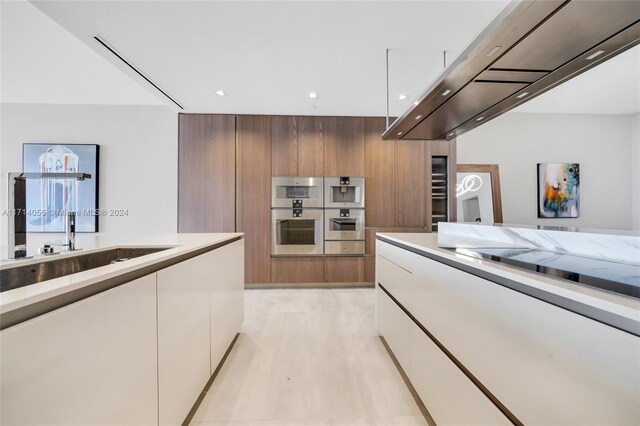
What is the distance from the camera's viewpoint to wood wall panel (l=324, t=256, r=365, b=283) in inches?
151

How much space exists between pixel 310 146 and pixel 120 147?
10.1 ft

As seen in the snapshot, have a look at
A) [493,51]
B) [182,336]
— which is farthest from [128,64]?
[493,51]

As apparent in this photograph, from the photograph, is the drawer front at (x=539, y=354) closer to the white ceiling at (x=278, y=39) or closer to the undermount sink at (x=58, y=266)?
the undermount sink at (x=58, y=266)

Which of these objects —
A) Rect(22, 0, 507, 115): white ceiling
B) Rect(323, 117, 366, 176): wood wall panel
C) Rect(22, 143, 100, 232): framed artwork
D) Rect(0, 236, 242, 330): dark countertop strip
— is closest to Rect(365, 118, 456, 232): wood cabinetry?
Rect(323, 117, 366, 176): wood wall panel

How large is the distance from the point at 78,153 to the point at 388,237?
16.2 ft

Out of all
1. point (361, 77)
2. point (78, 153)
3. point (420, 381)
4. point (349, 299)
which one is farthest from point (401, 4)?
point (78, 153)

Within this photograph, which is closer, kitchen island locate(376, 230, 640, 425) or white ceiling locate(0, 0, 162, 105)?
kitchen island locate(376, 230, 640, 425)

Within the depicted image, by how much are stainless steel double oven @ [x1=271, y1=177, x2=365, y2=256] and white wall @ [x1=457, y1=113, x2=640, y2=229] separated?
2.20 metres

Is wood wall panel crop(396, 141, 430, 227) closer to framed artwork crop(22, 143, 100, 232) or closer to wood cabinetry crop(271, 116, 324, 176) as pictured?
wood cabinetry crop(271, 116, 324, 176)

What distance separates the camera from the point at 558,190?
4.39m

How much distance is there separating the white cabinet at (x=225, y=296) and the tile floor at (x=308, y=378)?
0.18 metres

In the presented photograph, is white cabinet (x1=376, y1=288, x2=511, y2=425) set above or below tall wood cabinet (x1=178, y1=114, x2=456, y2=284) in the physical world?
below

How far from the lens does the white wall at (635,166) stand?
14.4ft

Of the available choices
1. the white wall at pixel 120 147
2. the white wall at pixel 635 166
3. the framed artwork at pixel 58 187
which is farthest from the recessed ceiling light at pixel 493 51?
the white wall at pixel 635 166
